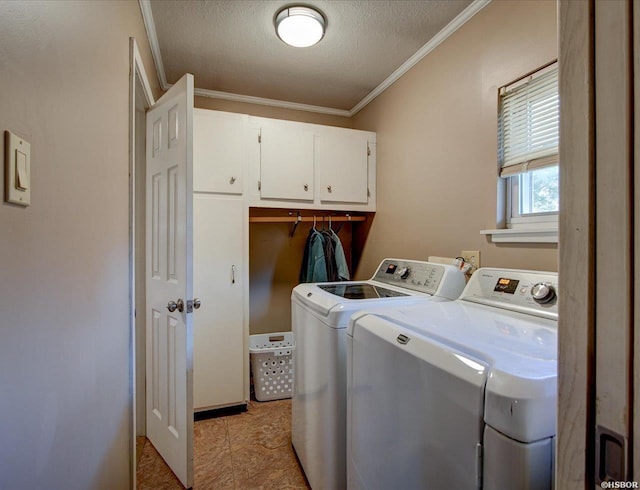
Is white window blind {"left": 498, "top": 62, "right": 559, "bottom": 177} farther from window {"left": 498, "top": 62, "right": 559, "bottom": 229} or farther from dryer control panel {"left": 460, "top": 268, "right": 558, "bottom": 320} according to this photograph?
dryer control panel {"left": 460, "top": 268, "right": 558, "bottom": 320}

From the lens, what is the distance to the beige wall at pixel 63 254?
0.57 metres

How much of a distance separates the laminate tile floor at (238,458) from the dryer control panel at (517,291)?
127 cm

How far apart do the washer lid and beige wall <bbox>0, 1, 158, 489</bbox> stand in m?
0.82

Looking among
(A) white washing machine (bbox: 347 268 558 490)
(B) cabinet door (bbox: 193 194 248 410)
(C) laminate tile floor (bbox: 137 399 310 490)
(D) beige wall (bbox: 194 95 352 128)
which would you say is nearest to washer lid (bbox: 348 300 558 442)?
(A) white washing machine (bbox: 347 268 558 490)

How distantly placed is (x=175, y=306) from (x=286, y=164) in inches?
52.0

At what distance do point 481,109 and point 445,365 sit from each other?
1471 mm

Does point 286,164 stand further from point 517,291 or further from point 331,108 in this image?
point 517,291

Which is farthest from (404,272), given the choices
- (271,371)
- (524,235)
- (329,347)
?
(271,371)

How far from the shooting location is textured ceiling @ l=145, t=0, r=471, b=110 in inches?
69.5

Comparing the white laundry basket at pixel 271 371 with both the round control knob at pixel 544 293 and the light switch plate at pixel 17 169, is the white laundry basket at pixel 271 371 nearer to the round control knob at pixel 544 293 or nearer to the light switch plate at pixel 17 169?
the round control knob at pixel 544 293

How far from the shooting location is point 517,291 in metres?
1.24

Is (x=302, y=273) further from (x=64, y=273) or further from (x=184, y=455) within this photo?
(x=64, y=273)

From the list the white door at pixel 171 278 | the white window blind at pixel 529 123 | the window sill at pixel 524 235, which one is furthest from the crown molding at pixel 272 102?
the window sill at pixel 524 235

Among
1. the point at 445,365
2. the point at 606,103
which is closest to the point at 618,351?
the point at 606,103
